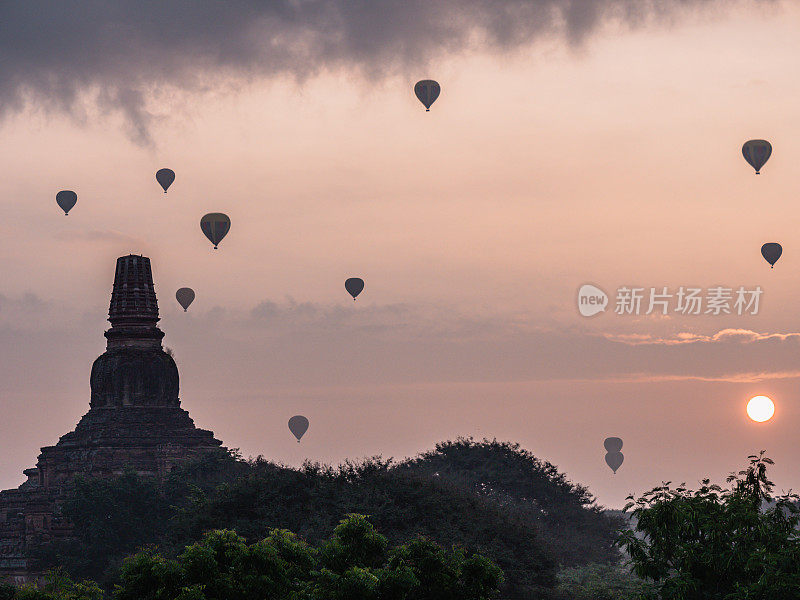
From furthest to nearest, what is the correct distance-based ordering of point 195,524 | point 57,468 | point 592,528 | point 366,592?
point 592,528
point 57,468
point 195,524
point 366,592

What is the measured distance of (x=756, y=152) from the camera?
101 meters

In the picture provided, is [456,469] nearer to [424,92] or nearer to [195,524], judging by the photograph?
[424,92]

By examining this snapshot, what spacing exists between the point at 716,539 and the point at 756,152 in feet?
226

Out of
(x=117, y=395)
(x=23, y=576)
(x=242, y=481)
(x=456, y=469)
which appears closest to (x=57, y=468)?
(x=117, y=395)

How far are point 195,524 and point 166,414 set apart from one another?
44918mm

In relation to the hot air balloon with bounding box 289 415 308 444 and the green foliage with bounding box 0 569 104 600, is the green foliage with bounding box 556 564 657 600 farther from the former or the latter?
the hot air balloon with bounding box 289 415 308 444

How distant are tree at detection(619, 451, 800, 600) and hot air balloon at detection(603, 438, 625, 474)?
410 ft

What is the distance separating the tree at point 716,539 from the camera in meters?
36.5

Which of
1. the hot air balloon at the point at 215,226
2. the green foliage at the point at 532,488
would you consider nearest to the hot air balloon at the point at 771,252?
the green foliage at the point at 532,488

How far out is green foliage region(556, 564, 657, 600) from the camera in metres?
67.8

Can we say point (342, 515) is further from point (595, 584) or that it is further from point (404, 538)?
point (595, 584)

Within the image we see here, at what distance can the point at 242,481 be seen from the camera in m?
65.7

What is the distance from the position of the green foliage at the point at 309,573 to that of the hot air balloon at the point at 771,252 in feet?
245

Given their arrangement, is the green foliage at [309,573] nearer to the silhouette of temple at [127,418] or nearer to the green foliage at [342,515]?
the green foliage at [342,515]
